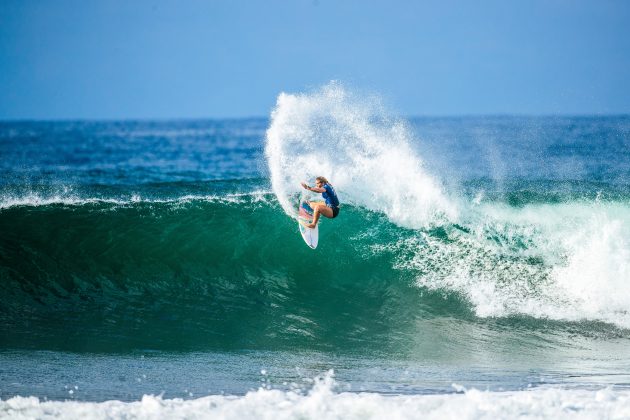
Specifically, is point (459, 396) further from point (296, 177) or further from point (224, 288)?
point (296, 177)

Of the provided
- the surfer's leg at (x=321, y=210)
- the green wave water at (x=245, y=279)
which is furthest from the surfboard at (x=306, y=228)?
the green wave water at (x=245, y=279)

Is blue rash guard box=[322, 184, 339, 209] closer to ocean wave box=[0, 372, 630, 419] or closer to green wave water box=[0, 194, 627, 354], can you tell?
green wave water box=[0, 194, 627, 354]

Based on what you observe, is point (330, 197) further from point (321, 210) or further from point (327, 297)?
point (327, 297)

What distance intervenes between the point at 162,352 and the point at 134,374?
89 cm

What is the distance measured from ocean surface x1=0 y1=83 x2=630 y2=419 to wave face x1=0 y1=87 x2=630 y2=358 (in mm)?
41

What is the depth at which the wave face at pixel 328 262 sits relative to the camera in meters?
9.41

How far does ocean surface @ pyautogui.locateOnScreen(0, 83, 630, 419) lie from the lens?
6773mm

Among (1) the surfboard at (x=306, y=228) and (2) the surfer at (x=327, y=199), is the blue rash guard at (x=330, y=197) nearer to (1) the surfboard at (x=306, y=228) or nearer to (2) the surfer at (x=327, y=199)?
(2) the surfer at (x=327, y=199)

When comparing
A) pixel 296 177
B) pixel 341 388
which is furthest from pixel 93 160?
pixel 341 388

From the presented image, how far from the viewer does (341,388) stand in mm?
7043

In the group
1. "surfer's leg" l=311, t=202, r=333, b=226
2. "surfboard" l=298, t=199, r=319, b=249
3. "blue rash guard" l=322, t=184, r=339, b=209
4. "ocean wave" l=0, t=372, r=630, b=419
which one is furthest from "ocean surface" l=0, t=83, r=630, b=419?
"blue rash guard" l=322, t=184, r=339, b=209

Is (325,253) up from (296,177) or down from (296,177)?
down

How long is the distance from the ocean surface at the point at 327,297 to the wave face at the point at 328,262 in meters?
0.04

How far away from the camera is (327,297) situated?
10938mm
